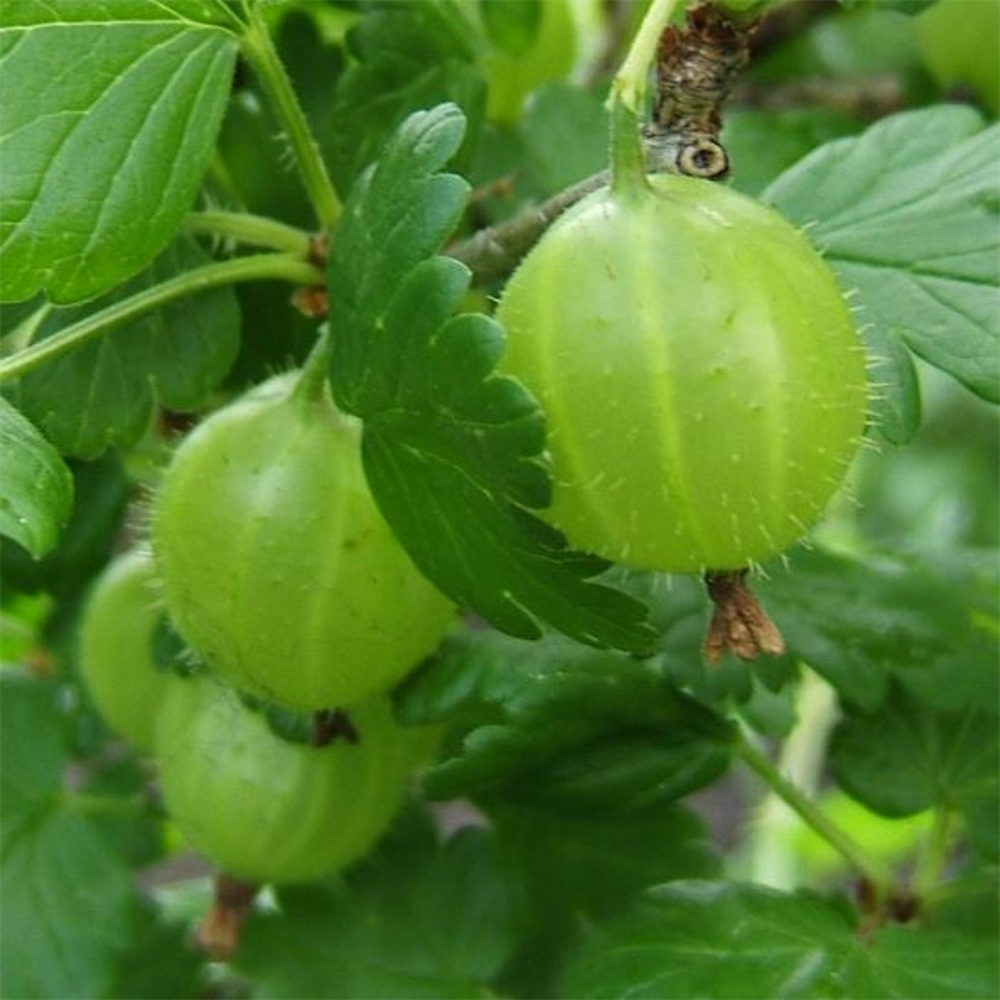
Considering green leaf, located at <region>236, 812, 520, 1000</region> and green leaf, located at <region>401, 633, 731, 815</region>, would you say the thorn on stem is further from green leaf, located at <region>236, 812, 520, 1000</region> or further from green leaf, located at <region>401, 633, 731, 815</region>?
green leaf, located at <region>236, 812, 520, 1000</region>

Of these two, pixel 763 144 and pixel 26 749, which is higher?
pixel 763 144

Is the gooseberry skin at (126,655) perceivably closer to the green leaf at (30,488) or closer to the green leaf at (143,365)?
the green leaf at (143,365)

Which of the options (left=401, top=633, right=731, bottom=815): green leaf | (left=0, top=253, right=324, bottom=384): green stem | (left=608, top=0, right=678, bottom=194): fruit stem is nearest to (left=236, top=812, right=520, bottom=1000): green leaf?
(left=401, top=633, right=731, bottom=815): green leaf

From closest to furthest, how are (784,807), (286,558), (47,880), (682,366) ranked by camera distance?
1. (682,366)
2. (286,558)
3. (47,880)
4. (784,807)

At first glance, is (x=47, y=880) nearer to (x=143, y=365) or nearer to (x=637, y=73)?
(x=143, y=365)

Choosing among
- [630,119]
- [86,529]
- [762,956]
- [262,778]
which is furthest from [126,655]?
[630,119]

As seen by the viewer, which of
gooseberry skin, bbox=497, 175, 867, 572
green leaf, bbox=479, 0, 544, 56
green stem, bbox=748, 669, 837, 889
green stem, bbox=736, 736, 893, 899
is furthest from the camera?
green stem, bbox=748, 669, 837, 889

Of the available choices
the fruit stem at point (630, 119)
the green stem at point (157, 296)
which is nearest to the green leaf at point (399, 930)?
the green stem at point (157, 296)
